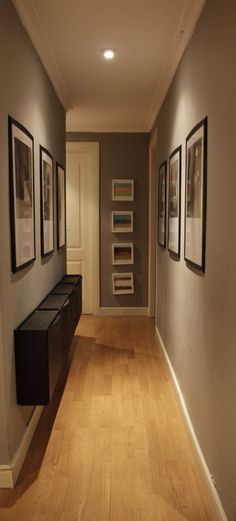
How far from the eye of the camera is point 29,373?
90.5 inches

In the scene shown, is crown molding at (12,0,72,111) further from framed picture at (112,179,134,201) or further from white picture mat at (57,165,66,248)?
framed picture at (112,179,134,201)

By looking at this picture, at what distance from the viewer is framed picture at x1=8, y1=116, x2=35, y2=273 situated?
2.16 meters

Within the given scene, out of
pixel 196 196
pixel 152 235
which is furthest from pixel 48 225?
pixel 152 235

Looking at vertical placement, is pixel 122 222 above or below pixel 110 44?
below

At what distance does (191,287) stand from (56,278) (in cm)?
157

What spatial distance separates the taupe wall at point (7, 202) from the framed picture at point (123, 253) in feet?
9.25

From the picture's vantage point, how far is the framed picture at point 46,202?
9.85ft

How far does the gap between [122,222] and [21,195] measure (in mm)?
3472

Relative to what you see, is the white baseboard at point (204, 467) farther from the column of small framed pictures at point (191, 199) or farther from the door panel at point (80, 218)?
the door panel at point (80, 218)

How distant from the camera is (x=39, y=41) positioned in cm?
278

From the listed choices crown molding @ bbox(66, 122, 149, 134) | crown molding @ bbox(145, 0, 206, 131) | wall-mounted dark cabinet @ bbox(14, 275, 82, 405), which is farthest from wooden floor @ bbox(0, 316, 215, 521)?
crown molding @ bbox(66, 122, 149, 134)

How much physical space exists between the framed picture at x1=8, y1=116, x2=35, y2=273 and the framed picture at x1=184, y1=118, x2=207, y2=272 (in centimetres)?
94

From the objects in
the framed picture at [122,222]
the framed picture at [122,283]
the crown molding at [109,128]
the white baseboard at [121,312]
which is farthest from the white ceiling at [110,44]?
the white baseboard at [121,312]

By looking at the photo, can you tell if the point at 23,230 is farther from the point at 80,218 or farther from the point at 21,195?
the point at 80,218
